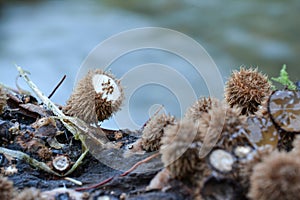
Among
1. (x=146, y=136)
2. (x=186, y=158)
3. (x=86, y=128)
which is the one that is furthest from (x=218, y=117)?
(x=86, y=128)

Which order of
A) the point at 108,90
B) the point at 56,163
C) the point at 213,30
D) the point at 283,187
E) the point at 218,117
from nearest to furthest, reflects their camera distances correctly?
1. the point at 283,187
2. the point at 218,117
3. the point at 56,163
4. the point at 108,90
5. the point at 213,30

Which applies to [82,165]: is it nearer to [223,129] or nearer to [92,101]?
[92,101]

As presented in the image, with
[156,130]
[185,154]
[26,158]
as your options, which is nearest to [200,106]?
[156,130]

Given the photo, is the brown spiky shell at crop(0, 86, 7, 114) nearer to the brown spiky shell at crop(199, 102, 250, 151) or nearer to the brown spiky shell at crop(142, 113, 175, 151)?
the brown spiky shell at crop(142, 113, 175, 151)

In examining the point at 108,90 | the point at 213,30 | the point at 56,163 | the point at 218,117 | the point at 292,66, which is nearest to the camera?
the point at 218,117

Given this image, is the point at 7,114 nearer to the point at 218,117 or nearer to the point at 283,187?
the point at 218,117

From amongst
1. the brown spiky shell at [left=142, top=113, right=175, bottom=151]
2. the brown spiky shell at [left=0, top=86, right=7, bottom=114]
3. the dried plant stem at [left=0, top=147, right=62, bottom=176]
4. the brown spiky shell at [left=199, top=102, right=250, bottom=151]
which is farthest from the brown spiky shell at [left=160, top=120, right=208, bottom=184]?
the brown spiky shell at [left=0, top=86, right=7, bottom=114]

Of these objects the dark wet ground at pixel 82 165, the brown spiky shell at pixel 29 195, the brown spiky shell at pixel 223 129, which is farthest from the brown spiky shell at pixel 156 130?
the brown spiky shell at pixel 29 195
